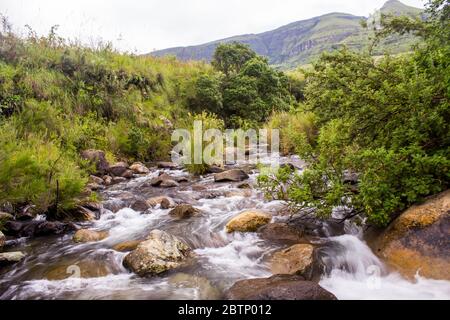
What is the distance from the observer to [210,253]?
15.1ft

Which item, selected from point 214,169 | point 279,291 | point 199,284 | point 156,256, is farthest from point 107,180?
point 279,291

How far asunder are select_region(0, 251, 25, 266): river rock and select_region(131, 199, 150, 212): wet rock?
227 centimetres

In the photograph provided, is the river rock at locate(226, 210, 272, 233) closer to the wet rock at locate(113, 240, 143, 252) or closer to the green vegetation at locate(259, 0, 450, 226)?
the green vegetation at locate(259, 0, 450, 226)

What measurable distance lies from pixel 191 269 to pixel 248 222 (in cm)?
141

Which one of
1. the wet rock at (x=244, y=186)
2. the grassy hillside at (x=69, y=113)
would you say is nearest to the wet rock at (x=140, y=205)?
the grassy hillside at (x=69, y=113)

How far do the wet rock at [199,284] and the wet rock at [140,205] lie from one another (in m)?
2.75

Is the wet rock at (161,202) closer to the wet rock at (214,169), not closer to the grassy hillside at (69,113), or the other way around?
the grassy hillside at (69,113)

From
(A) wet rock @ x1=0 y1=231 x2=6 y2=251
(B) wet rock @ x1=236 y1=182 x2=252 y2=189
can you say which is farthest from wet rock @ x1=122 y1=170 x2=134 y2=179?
(A) wet rock @ x1=0 y1=231 x2=6 y2=251

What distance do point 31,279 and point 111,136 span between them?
23.6ft

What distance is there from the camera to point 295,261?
3941 mm

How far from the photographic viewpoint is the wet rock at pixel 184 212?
6031mm

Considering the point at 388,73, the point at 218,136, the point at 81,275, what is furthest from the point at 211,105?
the point at 81,275

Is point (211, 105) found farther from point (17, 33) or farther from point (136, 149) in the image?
point (17, 33)

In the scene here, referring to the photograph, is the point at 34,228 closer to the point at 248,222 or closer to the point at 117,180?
the point at 248,222
